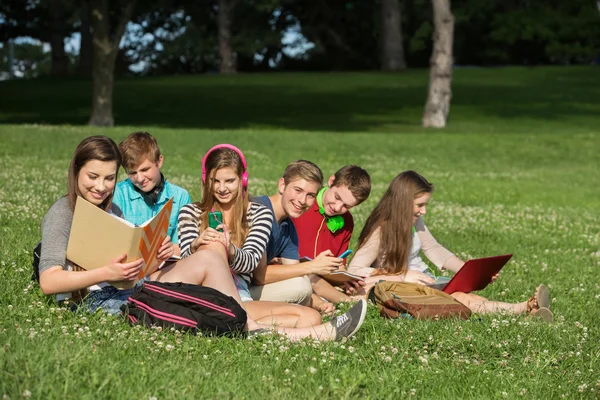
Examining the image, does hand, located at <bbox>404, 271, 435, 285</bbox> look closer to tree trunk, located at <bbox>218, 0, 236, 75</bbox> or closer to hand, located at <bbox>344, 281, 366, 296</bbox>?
hand, located at <bbox>344, 281, 366, 296</bbox>

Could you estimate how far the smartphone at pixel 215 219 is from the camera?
6973 millimetres

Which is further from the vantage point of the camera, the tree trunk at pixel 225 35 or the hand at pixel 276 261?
the tree trunk at pixel 225 35

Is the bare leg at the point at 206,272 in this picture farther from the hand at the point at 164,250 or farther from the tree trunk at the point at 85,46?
the tree trunk at the point at 85,46

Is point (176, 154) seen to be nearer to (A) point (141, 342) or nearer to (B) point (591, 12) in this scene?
(A) point (141, 342)

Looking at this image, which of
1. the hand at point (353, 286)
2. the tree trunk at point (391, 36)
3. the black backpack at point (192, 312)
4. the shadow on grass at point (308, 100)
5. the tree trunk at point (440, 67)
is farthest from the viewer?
the tree trunk at point (391, 36)

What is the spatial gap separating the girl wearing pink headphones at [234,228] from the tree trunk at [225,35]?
4752 cm

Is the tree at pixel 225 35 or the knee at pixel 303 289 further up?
the tree at pixel 225 35

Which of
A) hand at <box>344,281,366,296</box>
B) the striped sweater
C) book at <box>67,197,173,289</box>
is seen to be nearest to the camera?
book at <box>67,197,173,289</box>

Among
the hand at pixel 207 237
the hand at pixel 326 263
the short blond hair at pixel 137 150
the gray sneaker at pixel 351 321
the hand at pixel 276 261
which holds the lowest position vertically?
the gray sneaker at pixel 351 321

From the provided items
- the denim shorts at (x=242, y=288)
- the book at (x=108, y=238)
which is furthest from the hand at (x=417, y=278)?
the book at (x=108, y=238)

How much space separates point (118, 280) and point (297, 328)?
133 cm

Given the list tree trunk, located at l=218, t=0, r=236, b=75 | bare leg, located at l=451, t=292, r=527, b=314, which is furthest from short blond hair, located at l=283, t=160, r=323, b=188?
tree trunk, located at l=218, t=0, r=236, b=75

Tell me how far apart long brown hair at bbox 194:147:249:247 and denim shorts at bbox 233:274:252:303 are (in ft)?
1.02

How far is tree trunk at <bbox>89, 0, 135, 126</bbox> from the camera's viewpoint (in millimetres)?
27969
